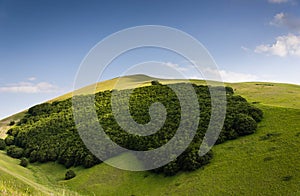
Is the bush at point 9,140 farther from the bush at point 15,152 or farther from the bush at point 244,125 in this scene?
the bush at point 244,125

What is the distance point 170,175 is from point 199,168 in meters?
4.43

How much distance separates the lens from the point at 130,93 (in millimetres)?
83750

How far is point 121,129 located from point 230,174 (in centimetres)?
2785

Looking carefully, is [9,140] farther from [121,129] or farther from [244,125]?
[244,125]

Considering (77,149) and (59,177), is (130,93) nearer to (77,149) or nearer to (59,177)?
(77,149)

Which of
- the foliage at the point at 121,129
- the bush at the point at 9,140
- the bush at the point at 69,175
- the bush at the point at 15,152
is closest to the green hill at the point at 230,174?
the bush at the point at 69,175

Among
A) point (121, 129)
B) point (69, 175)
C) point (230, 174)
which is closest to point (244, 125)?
point (230, 174)

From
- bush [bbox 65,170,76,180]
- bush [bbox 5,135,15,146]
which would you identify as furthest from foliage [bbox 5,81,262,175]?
bush [bbox 65,170,76,180]

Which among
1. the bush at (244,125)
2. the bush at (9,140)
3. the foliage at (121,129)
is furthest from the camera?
the bush at (9,140)

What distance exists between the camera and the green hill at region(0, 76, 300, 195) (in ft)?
131

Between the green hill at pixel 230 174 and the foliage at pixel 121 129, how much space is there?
1.87 m

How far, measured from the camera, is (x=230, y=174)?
43.6 m

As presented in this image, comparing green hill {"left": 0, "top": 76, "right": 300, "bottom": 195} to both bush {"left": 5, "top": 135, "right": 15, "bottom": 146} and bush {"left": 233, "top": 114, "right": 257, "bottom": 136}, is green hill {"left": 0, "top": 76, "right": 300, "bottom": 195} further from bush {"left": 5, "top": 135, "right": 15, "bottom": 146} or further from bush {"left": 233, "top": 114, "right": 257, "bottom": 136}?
bush {"left": 5, "top": 135, "right": 15, "bottom": 146}

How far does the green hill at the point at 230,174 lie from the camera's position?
131 feet
